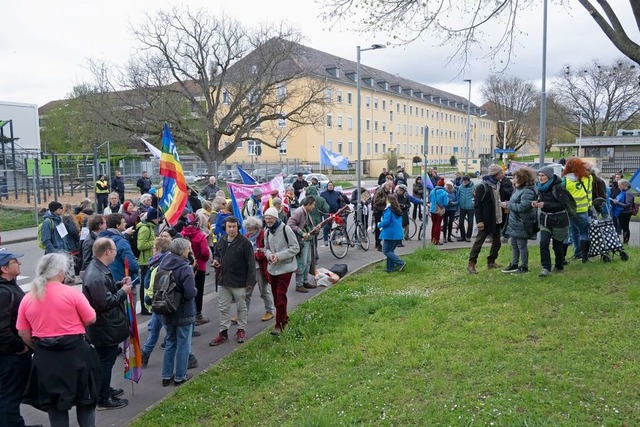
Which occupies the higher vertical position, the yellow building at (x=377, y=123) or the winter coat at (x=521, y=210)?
the yellow building at (x=377, y=123)

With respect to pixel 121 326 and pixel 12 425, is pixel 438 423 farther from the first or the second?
pixel 12 425

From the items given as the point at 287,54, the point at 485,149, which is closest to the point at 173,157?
the point at 287,54

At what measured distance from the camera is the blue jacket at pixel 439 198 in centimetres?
1437

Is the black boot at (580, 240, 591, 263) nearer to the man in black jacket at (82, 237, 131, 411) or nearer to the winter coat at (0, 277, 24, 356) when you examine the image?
the man in black jacket at (82, 237, 131, 411)

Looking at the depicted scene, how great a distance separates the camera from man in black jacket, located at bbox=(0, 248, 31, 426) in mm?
4512

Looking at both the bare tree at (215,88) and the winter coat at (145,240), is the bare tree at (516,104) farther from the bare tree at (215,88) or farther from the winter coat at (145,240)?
the winter coat at (145,240)

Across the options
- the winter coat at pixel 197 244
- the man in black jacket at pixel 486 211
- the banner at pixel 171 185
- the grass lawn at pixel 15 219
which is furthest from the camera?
the grass lawn at pixel 15 219

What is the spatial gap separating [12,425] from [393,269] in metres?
7.49

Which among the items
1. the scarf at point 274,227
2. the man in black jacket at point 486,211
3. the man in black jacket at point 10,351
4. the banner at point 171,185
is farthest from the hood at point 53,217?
the man in black jacket at point 486,211

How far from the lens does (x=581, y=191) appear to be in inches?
354

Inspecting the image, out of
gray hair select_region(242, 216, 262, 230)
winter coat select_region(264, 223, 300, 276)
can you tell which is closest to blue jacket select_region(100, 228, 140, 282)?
gray hair select_region(242, 216, 262, 230)

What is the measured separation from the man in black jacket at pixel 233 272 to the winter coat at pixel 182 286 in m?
1.26

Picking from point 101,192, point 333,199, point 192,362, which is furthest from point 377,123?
point 192,362

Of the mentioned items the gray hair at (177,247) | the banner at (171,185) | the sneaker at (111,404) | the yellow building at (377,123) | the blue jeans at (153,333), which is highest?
the yellow building at (377,123)
